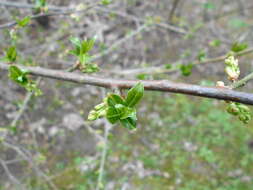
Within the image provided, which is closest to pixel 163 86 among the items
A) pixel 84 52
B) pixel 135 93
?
pixel 135 93

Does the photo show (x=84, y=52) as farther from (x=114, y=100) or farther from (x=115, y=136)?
(x=115, y=136)

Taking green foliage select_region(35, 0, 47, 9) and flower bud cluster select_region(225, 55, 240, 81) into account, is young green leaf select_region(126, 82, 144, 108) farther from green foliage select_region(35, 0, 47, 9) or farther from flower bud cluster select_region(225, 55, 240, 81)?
green foliage select_region(35, 0, 47, 9)

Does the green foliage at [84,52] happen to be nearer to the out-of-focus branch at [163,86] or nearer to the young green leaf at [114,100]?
the out-of-focus branch at [163,86]

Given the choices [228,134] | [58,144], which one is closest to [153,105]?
[228,134]

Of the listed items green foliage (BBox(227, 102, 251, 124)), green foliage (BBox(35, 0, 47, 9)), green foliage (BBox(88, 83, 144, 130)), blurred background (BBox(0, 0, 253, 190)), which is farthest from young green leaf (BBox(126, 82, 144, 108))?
blurred background (BBox(0, 0, 253, 190))

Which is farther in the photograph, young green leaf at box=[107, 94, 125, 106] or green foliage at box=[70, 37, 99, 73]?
green foliage at box=[70, 37, 99, 73]

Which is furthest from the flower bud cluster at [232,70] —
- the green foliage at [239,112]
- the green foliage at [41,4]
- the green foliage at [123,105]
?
the green foliage at [41,4]

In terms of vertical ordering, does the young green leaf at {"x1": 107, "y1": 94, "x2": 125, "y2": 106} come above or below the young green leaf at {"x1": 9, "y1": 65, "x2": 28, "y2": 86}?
below

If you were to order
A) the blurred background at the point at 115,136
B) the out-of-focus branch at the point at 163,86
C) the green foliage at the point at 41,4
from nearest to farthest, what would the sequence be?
the out-of-focus branch at the point at 163,86 → the green foliage at the point at 41,4 → the blurred background at the point at 115,136
